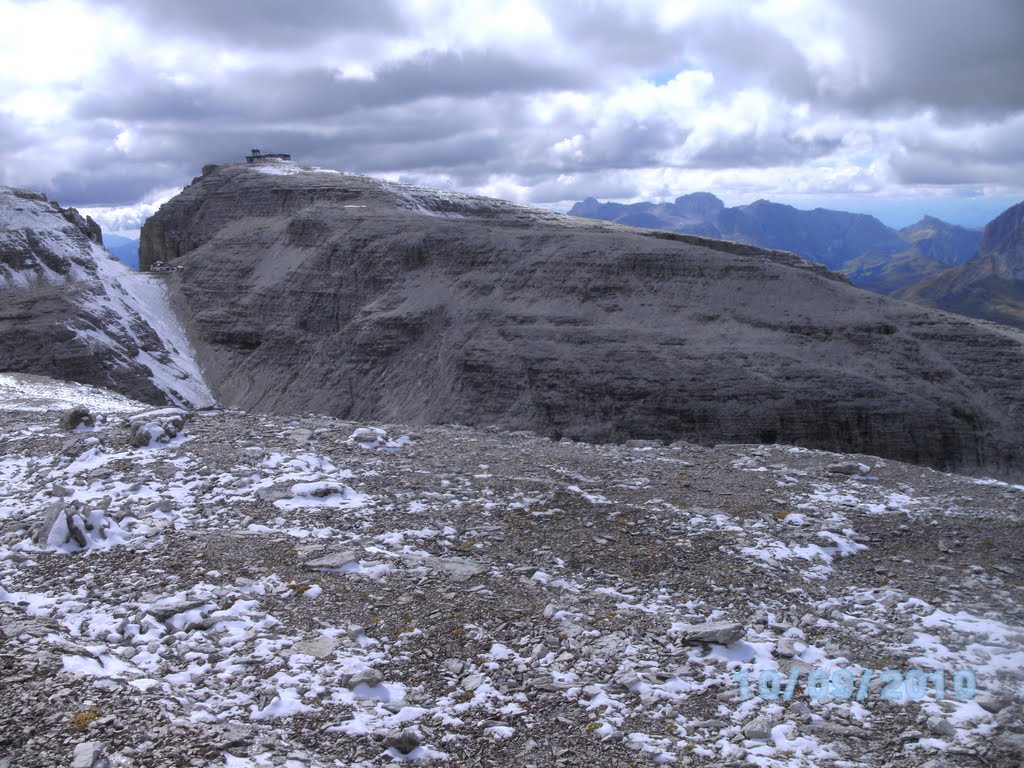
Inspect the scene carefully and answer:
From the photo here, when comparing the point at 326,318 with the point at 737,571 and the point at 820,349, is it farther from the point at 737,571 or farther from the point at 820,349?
the point at 737,571

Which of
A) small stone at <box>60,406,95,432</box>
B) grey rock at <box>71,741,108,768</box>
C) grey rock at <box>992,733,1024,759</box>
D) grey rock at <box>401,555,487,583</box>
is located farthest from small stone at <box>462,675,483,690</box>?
small stone at <box>60,406,95,432</box>

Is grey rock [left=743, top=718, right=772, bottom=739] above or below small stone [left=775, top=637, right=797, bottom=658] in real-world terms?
below

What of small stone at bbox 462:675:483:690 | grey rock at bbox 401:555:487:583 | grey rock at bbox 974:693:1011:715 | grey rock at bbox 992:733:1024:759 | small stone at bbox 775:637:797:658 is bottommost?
grey rock at bbox 992:733:1024:759

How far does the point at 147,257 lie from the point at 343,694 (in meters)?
70.4

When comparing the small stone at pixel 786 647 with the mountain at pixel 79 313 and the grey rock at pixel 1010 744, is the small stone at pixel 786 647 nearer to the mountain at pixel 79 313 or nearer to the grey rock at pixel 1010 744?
the grey rock at pixel 1010 744

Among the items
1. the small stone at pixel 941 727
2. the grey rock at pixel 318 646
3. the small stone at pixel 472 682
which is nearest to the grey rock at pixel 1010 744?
the small stone at pixel 941 727

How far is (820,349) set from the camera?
38.8 meters

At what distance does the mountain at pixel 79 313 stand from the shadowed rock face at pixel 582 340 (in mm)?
2439

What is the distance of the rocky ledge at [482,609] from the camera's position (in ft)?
18.0

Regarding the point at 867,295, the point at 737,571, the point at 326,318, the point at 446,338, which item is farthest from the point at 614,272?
the point at 737,571
